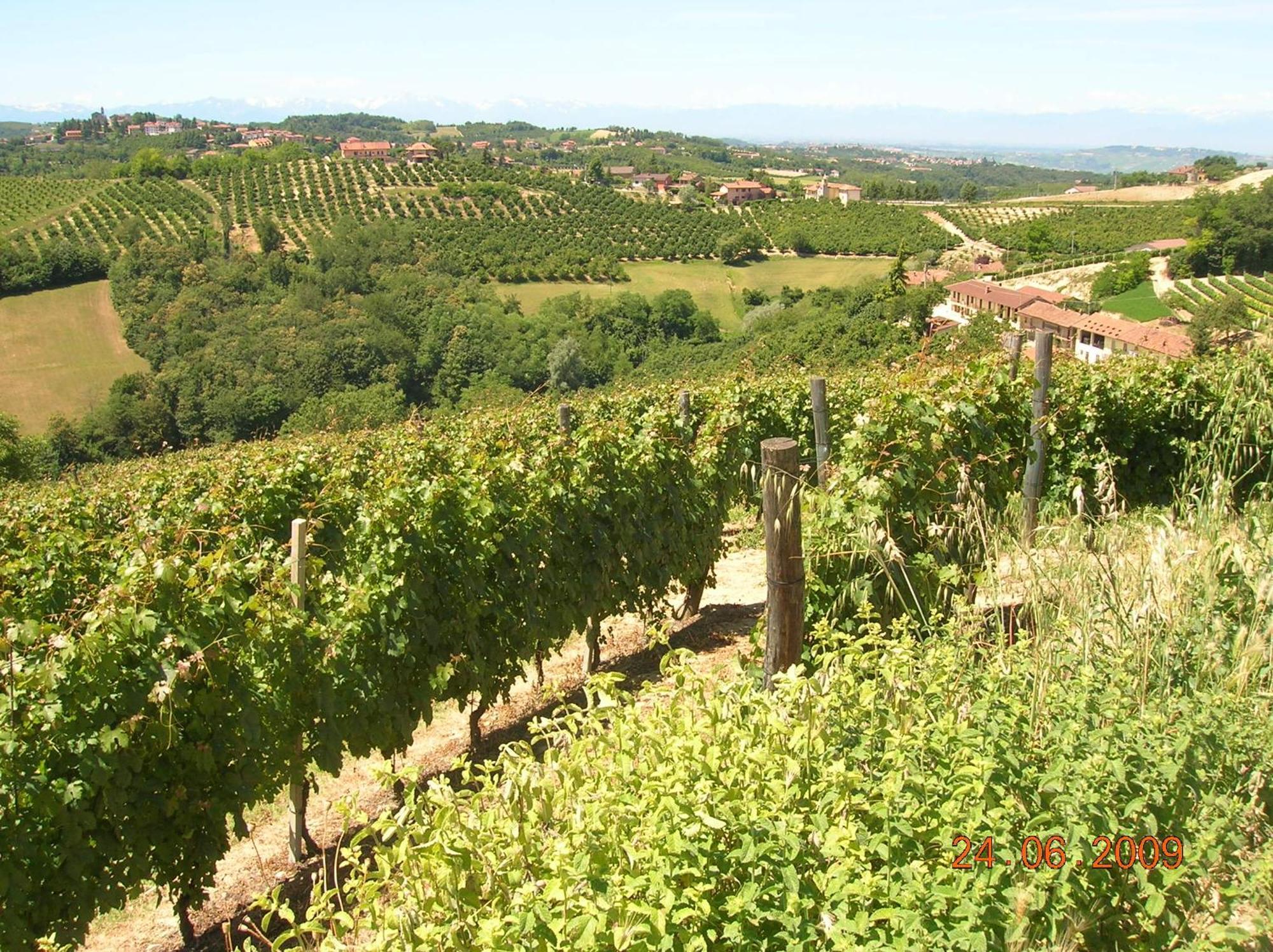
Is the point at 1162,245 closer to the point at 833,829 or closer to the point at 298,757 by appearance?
the point at 298,757

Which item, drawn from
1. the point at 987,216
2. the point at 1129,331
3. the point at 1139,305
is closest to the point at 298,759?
the point at 1129,331

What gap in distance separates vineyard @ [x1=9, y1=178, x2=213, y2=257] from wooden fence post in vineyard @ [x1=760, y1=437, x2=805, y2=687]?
2878 inches

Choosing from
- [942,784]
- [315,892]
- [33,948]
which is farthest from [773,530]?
[33,948]

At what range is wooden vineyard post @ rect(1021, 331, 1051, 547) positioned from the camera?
5.54 metres

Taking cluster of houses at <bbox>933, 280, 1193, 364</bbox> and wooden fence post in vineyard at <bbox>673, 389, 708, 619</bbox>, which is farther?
cluster of houses at <bbox>933, 280, 1193, 364</bbox>

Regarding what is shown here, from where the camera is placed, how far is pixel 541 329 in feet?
179

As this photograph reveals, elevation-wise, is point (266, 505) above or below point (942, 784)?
below

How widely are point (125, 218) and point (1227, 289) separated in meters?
78.7

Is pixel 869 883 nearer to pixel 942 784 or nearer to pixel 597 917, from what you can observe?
pixel 942 784

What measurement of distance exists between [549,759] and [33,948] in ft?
7.88

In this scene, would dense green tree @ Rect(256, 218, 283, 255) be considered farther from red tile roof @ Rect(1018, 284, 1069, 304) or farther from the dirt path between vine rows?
the dirt path between vine rows

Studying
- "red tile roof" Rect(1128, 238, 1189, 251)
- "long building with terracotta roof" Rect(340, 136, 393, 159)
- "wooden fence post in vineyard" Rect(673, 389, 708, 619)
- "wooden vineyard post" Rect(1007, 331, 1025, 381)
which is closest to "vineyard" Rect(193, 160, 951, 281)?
"red tile roof" Rect(1128, 238, 1189, 251)

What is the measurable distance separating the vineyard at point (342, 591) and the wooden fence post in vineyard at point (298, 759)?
0.21 ft
